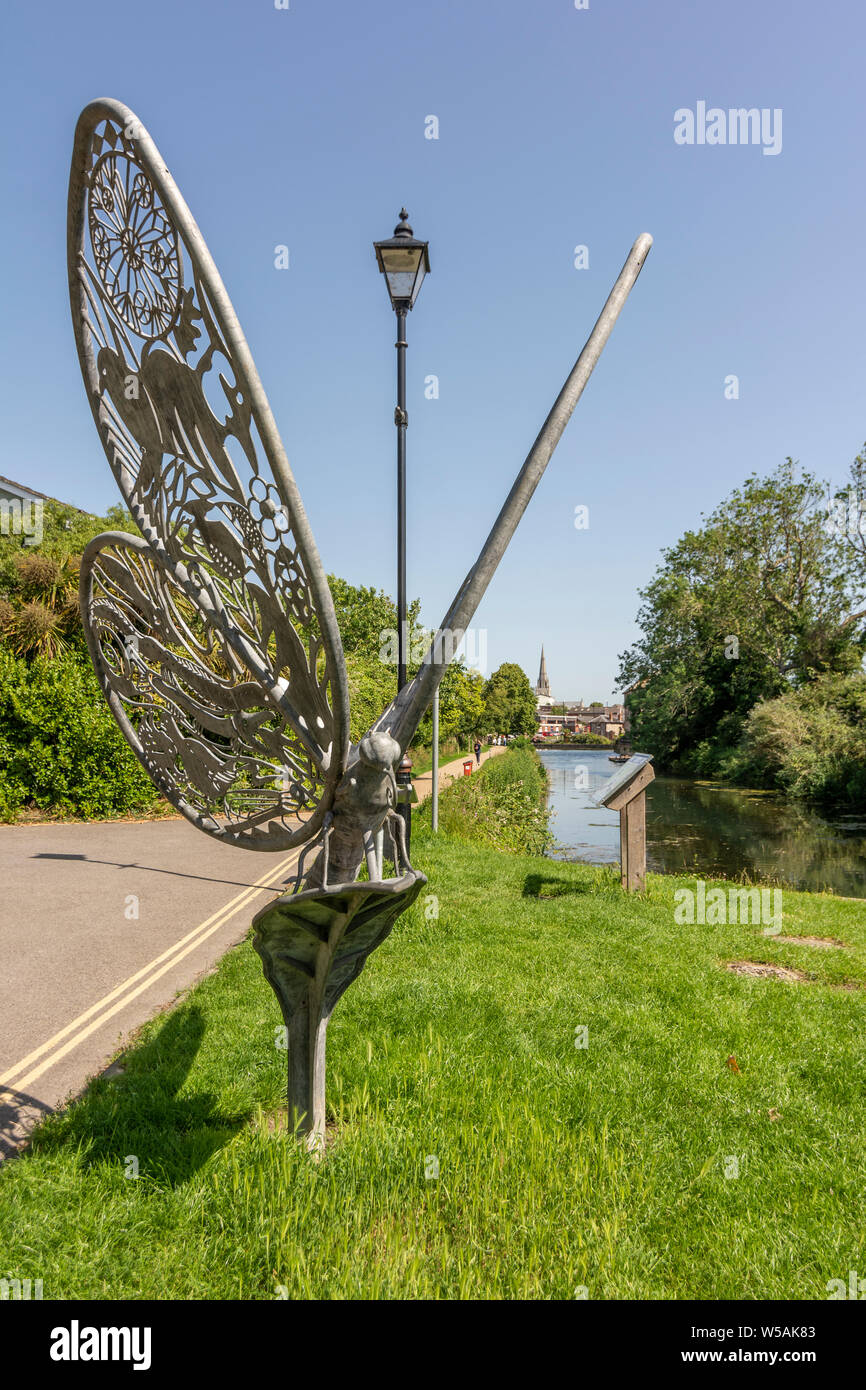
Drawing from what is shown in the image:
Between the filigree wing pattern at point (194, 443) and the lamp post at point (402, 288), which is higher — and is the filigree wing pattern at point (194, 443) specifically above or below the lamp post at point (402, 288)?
below

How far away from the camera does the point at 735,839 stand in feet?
62.0

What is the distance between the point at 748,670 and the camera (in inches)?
1492

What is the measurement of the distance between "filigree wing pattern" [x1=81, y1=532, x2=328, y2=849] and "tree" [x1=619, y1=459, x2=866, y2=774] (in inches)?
1278

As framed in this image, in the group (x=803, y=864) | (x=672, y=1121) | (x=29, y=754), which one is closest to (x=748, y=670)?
(x=803, y=864)

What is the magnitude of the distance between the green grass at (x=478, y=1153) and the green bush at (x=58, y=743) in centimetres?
1051

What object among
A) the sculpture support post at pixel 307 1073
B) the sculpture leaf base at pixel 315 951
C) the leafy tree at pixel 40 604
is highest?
the leafy tree at pixel 40 604

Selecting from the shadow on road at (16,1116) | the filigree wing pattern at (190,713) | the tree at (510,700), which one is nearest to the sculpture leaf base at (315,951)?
the filigree wing pattern at (190,713)

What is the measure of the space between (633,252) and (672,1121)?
13.9 ft

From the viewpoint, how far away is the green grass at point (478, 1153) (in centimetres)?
277

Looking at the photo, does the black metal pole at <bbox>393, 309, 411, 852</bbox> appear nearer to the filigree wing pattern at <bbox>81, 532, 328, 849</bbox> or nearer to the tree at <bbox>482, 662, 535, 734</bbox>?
the filigree wing pattern at <bbox>81, 532, 328, 849</bbox>

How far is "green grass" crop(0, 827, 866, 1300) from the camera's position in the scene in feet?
9.10

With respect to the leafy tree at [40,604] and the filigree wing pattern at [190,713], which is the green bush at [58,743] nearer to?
the leafy tree at [40,604]

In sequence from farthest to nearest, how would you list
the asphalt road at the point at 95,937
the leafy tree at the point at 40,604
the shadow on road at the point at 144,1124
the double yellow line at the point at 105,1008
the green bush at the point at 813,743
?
1. the green bush at the point at 813,743
2. the leafy tree at the point at 40,604
3. the asphalt road at the point at 95,937
4. the double yellow line at the point at 105,1008
5. the shadow on road at the point at 144,1124
